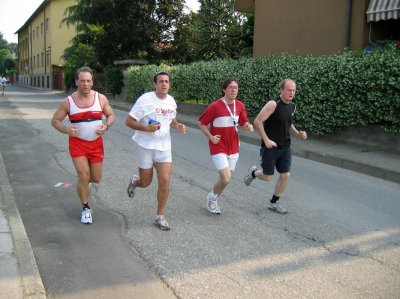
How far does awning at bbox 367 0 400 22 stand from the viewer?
471 inches

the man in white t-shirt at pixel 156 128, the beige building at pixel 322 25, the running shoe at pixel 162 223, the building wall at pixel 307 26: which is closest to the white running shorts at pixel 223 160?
the man in white t-shirt at pixel 156 128

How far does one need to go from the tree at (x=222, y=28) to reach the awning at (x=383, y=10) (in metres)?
13.3

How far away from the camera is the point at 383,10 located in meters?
12.3

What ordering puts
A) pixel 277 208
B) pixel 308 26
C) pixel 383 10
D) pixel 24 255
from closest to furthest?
pixel 24 255 < pixel 277 208 < pixel 383 10 < pixel 308 26

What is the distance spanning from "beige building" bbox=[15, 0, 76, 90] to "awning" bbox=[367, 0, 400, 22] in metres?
39.8

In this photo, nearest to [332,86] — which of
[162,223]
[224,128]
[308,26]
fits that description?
[308,26]

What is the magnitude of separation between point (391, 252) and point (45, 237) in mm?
3651

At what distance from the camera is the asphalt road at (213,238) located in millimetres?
3719

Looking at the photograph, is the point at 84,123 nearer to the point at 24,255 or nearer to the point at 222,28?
the point at 24,255

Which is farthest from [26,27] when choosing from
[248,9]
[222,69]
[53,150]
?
[53,150]

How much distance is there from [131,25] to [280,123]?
24047 mm

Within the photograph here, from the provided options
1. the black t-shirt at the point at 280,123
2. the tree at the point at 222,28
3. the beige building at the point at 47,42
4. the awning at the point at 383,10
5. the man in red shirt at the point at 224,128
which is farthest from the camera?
the beige building at the point at 47,42

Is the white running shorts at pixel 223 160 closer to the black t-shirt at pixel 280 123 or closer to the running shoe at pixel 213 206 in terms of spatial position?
the running shoe at pixel 213 206

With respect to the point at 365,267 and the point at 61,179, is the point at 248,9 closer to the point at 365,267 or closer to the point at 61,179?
the point at 61,179
